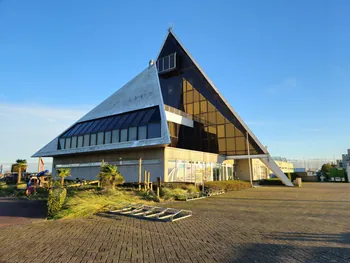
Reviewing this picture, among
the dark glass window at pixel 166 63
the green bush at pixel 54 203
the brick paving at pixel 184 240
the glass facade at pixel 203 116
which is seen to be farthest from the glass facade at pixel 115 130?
the brick paving at pixel 184 240

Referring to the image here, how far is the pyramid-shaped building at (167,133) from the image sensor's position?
21875 mm

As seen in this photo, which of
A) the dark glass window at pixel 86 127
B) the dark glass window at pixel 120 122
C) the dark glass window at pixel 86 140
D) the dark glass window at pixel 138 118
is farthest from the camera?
the dark glass window at pixel 86 127

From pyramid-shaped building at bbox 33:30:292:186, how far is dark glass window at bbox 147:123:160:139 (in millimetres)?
99

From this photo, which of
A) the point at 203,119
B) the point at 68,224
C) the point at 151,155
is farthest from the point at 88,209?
the point at 203,119

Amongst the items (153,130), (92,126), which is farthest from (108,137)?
(153,130)

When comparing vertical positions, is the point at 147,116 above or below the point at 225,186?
above

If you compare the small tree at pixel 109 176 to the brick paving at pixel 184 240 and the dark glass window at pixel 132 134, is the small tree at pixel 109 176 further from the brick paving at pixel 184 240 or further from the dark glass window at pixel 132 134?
the dark glass window at pixel 132 134

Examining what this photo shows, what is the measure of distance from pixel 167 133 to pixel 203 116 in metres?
9.45

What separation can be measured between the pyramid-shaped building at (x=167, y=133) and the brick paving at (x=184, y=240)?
414 inches

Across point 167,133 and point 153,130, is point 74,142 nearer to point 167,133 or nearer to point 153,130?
point 153,130

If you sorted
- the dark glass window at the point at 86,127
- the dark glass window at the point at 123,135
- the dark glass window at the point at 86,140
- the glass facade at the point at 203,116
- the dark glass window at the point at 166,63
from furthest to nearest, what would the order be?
the dark glass window at the point at 166,63, the dark glass window at the point at 86,127, the dark glass window at the point at 86,140, the glass facade at the point at 203,116, the dark glass window at the point at 123,135

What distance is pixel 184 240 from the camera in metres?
6.29

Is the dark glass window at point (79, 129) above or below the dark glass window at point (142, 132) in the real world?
above

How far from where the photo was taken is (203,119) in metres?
28.2
